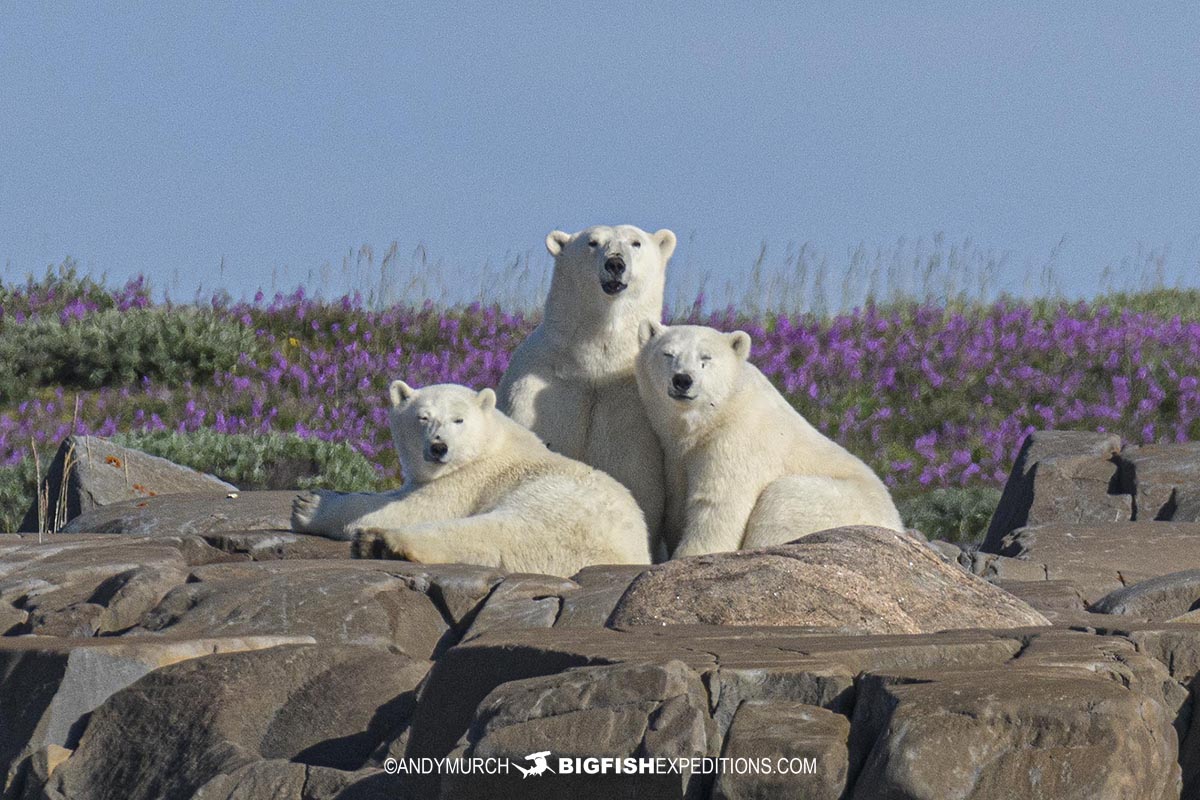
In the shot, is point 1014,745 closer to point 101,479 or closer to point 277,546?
point 277,546

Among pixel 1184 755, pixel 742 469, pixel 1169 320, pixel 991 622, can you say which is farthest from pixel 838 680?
pixel 1169 320

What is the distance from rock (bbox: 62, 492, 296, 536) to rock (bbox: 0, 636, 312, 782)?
10.4ft

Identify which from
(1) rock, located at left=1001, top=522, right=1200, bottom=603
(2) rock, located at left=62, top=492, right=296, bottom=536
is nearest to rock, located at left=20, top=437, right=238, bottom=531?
(2) rock, located at left=62, top=492, right=296, bottom=536

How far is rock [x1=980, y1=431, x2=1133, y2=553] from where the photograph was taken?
35.7ft

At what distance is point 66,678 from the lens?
5078 mm

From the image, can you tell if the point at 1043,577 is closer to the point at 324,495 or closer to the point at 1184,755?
the point at 324,495

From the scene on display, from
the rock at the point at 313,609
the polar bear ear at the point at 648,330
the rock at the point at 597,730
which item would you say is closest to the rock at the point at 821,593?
the rock at the point at 313,609

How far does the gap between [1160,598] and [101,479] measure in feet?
22.9

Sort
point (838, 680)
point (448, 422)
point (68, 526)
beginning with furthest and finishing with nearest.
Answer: point (68, 526)
point (448, 422)
point (838, 680)

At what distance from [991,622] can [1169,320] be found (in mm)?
14404

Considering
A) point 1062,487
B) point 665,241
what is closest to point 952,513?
point 1062,487

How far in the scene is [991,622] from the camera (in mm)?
5562

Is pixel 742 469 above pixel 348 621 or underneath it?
above

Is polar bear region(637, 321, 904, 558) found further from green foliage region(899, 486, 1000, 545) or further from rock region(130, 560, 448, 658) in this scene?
green foliage region(899, 486, 1000, 545)
